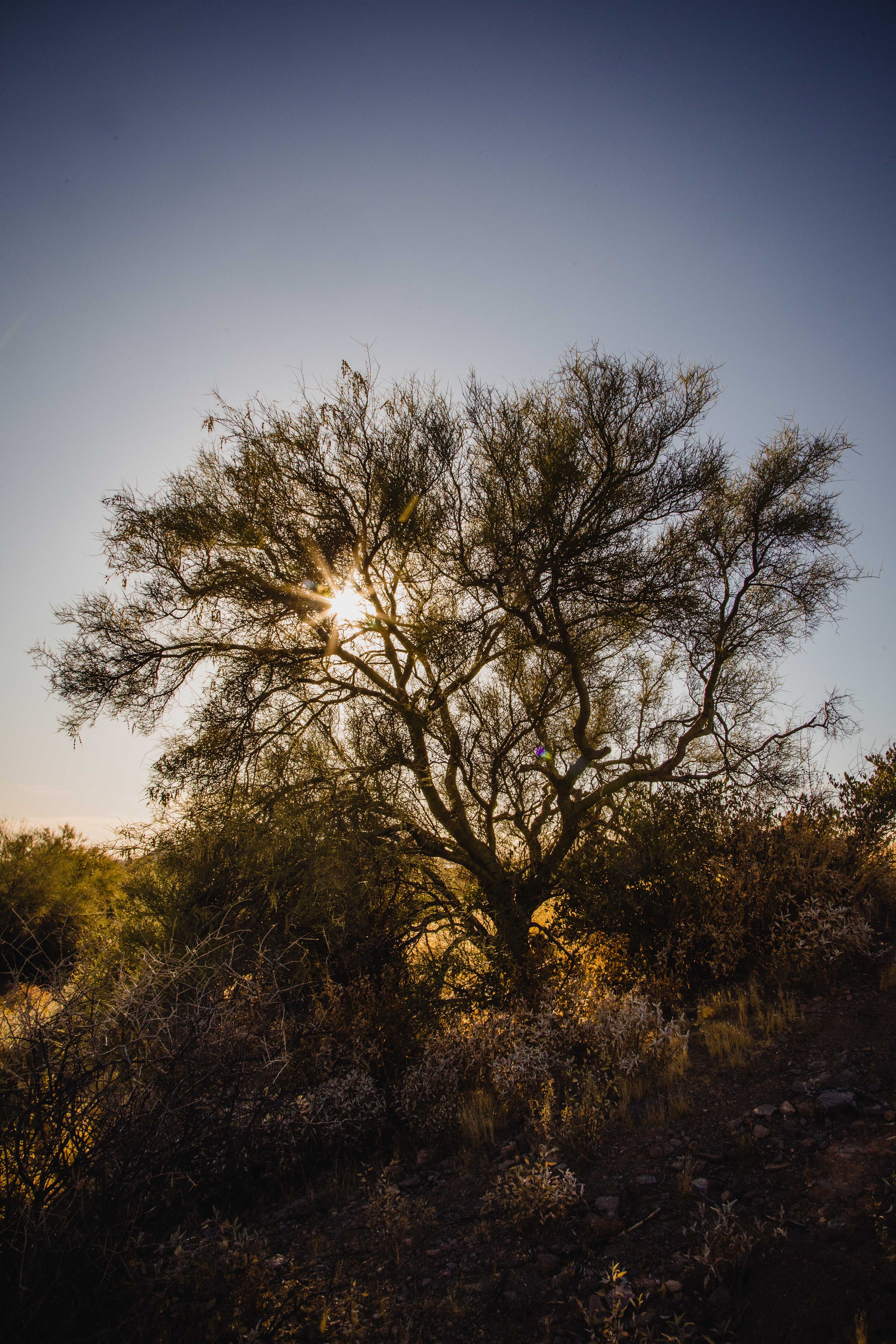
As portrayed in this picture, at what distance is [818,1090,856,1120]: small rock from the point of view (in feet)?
12.5

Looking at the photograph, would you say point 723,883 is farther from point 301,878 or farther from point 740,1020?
point 301,878

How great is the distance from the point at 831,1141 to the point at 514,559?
18.5 ft

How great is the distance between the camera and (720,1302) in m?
2.59

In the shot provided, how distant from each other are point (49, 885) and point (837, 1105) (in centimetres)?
1809

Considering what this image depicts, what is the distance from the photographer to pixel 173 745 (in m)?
7.04

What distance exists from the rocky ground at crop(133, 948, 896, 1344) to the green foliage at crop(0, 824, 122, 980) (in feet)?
39.5

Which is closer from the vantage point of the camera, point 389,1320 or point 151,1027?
point 389,1320

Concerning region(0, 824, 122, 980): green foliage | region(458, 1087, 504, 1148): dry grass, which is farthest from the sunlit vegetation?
region(0, 824, 122, 980): green foliage

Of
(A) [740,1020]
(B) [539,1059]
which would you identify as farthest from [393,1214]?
(A) [740,1020]

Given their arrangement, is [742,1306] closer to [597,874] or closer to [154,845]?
[597,874]

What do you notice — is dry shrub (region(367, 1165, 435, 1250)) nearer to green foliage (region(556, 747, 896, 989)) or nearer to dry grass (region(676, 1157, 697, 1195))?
dry grass (region(676, 1157, 697, 1195))

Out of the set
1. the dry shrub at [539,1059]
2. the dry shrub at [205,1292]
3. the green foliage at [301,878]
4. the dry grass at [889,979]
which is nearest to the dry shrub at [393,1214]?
the dry shrub at [205,1292]

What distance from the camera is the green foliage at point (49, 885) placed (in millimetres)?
14727

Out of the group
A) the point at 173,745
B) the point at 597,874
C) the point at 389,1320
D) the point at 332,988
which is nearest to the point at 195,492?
the point at 173,745
